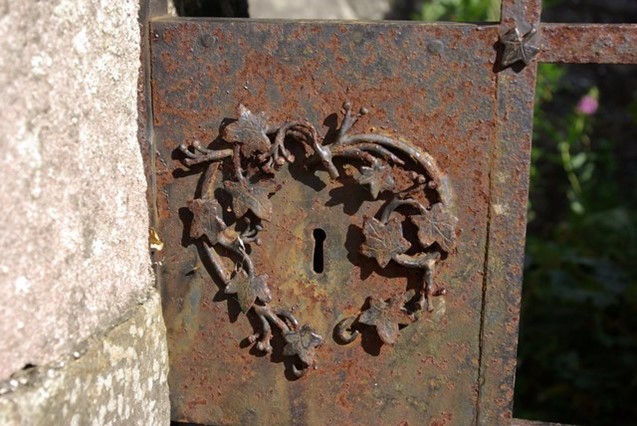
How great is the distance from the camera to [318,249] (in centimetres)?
141

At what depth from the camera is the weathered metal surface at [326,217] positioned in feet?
4.34

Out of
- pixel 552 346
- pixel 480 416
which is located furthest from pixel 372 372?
pixel 552 346

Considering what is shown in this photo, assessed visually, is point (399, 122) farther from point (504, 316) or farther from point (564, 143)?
point (564, 143)

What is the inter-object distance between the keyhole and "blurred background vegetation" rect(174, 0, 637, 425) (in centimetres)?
48

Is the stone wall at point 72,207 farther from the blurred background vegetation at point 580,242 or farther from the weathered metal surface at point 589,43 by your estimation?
the blurred background vegetation at point 580,242

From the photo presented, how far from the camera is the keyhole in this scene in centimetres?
140

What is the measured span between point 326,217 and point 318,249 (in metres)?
0.06

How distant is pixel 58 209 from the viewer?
3.65 ft

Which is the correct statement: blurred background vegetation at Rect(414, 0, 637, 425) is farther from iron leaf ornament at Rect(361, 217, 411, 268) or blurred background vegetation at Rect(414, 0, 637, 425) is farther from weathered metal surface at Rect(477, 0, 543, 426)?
iron leaf ornament at Rect(361, 217, 411, 268)

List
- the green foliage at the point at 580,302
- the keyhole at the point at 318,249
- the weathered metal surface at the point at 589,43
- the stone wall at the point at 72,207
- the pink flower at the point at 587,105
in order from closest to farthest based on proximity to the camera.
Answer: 1. the stone wall at the point at 72,207
2. the weathered metal surface at the point at 589,43
3. the keyhole at the point at 318,249
4. the green foliage at the point at 580,302
5. the pink flower at the point at 587,105

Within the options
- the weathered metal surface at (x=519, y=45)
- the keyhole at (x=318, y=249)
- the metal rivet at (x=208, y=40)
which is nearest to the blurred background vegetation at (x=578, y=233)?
the metal rivet at (x=208, y=40)

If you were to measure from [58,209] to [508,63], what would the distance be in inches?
25.9

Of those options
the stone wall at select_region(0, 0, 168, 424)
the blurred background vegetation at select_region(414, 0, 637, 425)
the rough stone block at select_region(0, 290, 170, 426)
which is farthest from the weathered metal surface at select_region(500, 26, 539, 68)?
the blurred background vegetation at select_region(414, 0, 637, 425)

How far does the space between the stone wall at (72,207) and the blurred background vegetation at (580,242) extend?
189 centimetres
